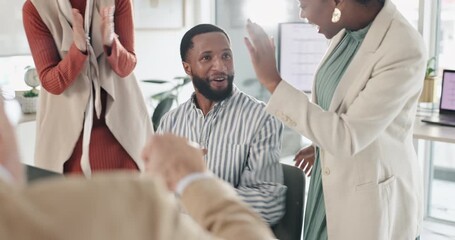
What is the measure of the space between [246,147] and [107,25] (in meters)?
0.66

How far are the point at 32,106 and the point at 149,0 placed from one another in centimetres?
128

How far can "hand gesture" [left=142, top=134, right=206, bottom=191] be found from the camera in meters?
0.71

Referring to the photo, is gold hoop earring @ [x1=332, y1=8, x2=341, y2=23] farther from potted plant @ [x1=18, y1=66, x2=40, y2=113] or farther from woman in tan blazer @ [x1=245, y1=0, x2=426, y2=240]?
potted plant @ [x1=18, y1=66, x2=40, y2=113]

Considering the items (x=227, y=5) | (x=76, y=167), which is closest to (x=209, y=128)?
(x=76, y=167)

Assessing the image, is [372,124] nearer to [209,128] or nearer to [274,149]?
[274,149]

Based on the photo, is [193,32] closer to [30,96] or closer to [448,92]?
[30,96]

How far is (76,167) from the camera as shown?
6.96 ft

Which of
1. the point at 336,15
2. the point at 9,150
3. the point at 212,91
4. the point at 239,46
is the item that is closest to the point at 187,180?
the point at 9,150

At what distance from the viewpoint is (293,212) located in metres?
1.81

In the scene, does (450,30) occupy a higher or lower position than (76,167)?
higher

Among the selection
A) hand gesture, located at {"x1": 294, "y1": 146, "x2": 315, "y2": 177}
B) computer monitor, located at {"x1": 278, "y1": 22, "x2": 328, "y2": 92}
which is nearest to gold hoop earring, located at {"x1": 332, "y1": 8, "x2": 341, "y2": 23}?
hand gesture, located at {"x1": 294, "y1": 146, "x2": 315, "y2": 177}

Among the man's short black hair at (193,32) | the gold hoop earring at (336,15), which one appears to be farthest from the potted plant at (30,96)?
the gold hoop earring at (336,15)

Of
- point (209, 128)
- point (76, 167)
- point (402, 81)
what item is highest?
point (402, 81)

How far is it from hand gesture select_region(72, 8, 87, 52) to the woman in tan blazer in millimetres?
644
